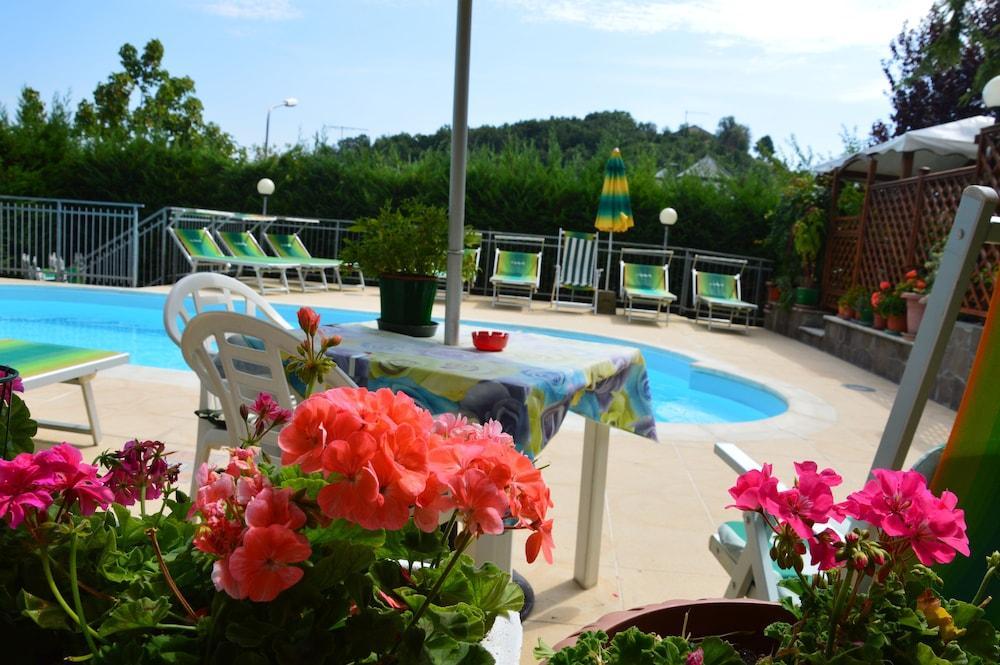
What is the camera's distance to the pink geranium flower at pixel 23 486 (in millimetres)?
468

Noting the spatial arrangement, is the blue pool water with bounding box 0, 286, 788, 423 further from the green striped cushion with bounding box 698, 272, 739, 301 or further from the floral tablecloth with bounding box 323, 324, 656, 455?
the floral tablecloth with bounding box 323, 324, 656, 455

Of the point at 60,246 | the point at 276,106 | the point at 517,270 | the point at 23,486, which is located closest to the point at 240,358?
the point at 23,486

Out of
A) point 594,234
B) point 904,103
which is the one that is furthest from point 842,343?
point 904,103

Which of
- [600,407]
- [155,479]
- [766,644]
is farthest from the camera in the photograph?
[600,407]

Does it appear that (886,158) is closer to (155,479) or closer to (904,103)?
(904,103)

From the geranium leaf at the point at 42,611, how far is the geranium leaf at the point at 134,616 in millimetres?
35

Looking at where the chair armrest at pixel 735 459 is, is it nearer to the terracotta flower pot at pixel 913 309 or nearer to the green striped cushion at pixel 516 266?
the terracotta flower pot at pixel 913 309

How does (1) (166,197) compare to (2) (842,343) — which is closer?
(2) (842,343)

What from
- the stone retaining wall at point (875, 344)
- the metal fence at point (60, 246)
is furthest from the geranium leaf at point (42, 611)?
the metal fence at point (60, 246)

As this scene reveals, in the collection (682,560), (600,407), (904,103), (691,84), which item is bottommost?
(682,560)

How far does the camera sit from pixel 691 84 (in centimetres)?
2873

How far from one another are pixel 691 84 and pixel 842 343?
22661mm

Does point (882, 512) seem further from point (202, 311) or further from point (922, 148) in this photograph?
point (922, 148)

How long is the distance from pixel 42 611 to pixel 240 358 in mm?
1469
